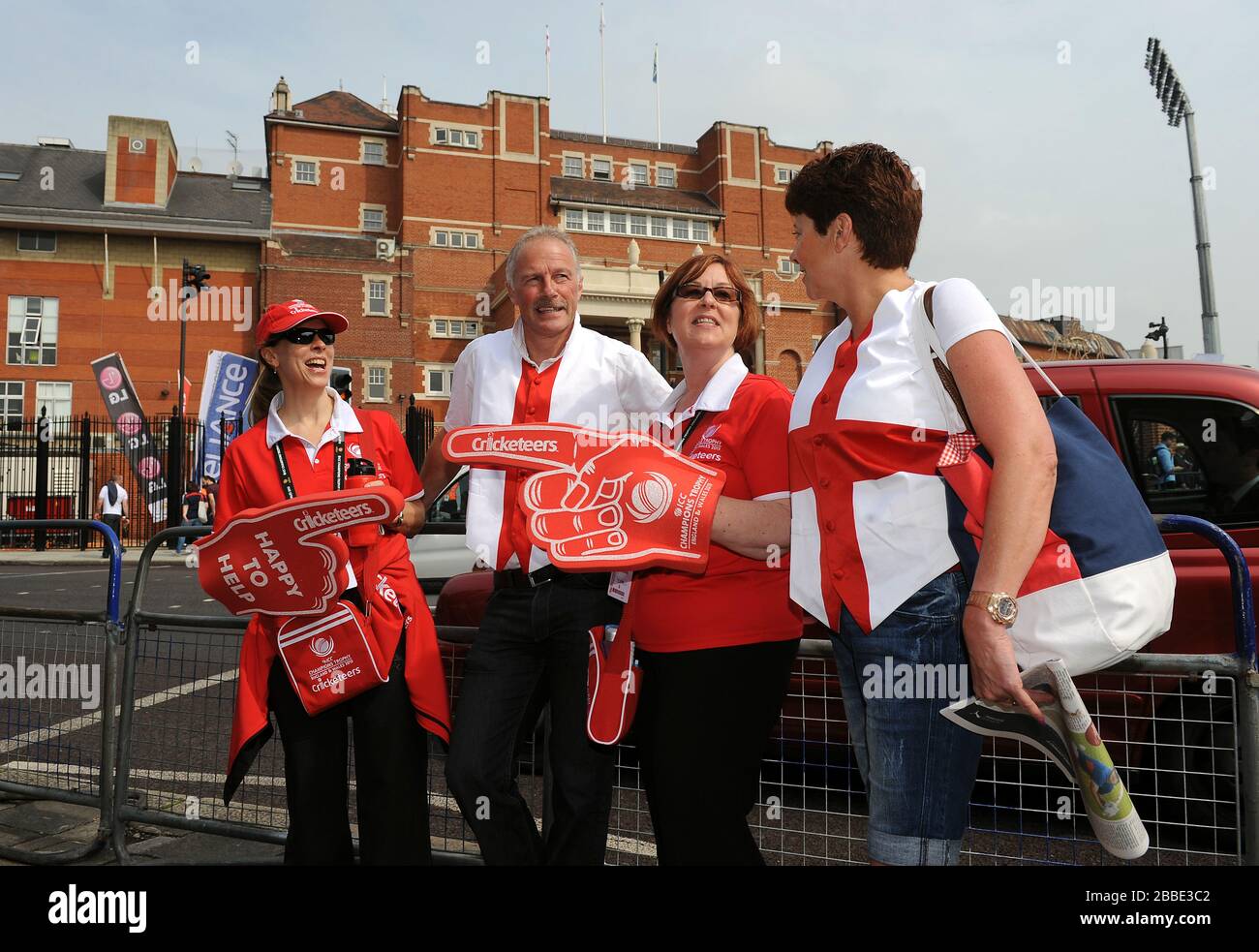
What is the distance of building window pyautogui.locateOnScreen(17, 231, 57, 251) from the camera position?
38.7 meters

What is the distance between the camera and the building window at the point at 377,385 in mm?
40781

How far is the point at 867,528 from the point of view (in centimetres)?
182

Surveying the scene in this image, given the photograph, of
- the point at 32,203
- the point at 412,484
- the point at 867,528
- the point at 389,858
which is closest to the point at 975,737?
the point at 867,528

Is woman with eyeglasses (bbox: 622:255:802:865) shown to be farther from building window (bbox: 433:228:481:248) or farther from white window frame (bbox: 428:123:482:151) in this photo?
white window frame (bbox: 428:123:482:151)

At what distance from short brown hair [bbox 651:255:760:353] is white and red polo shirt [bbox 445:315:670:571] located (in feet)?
0.52

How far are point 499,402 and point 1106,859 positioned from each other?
2914 mm

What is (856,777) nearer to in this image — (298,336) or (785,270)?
(298,336)

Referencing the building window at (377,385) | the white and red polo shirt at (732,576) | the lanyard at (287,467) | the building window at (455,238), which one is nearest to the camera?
the white and red polo shirt at (732,576)

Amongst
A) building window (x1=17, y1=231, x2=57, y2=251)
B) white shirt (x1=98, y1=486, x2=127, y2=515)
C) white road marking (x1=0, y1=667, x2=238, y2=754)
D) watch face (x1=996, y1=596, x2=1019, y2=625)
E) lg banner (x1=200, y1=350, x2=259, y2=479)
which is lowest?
white road marking (x1=0, y1=667, x2=238, y2=754)

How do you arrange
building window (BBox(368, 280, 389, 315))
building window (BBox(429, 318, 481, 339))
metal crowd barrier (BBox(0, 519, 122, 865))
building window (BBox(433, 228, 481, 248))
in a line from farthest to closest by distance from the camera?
building window (BBox(433, 228, 481, 248))
building window (BBox(429, 318, 481, 339))
building window (BBox(368, 280, 389, 315))
metal crowd barrier (BBox(0, 519, 122, 865))

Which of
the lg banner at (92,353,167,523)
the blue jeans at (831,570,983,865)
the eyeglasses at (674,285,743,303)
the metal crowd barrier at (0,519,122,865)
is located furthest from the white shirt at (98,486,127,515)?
the blue jeans at (831,570,983,865)

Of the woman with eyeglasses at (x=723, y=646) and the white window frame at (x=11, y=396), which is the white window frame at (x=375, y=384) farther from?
the woman with eyeglasses at (x=723, y=646)

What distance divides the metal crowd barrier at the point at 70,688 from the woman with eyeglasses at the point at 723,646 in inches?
110

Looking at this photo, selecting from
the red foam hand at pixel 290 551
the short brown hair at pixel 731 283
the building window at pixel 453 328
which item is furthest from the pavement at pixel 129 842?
the building window at pixel 453 328
